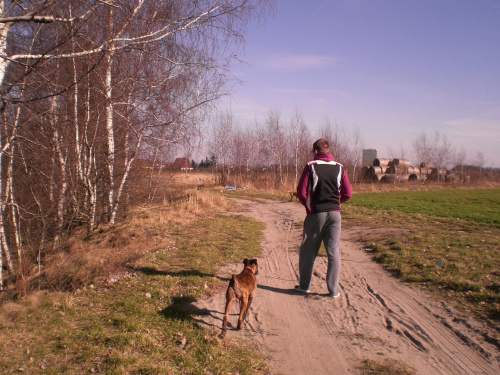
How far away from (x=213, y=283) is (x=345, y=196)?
7.85 feet

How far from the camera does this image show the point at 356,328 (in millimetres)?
4398

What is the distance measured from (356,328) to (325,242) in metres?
1.27

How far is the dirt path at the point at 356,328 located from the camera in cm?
365

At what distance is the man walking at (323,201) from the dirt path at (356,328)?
590mm

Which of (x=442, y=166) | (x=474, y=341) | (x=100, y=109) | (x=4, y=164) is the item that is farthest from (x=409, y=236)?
(x=442, y=166)

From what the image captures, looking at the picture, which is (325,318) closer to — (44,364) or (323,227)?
(323,227)

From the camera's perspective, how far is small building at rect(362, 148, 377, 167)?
4784 centimetres

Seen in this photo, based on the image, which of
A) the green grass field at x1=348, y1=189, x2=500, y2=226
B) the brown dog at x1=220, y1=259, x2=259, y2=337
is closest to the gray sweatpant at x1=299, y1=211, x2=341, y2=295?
the brown dog at x1=220, y1=259, x2=259, y2=337

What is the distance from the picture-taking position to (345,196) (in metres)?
5.39

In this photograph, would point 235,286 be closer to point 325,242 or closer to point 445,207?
point 325,242

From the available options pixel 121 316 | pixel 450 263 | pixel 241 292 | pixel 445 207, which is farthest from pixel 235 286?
pixel 445 207

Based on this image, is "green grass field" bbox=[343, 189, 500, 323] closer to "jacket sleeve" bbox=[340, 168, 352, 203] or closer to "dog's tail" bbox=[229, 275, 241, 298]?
"jacket sleeve" bbox=[340, 168, 352, 203]

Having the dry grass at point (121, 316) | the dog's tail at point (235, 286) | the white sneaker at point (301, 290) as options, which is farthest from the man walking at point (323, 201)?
the dry grass at point (121, 316)

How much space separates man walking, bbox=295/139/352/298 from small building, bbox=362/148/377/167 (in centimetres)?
4380
